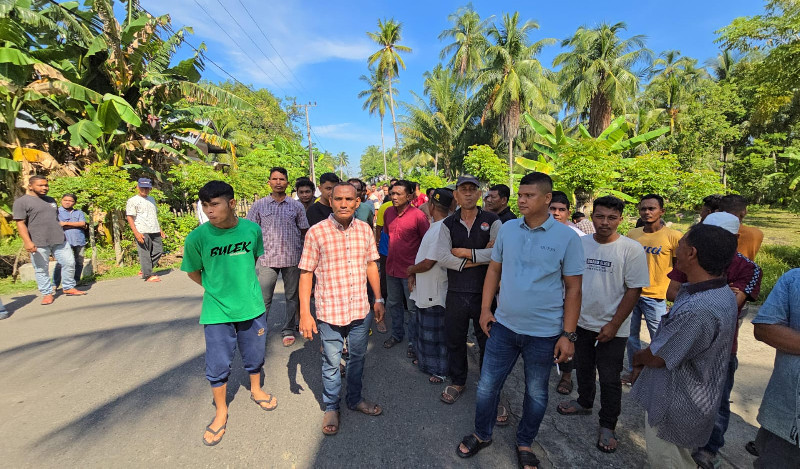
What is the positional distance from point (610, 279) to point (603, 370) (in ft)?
2.32

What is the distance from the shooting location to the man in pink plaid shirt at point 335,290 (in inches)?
105

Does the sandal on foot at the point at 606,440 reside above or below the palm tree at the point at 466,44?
below

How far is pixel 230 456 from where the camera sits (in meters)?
2.45

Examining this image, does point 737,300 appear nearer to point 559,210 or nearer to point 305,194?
point 559,210

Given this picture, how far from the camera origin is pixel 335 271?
2.70m

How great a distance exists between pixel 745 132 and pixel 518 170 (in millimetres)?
14193

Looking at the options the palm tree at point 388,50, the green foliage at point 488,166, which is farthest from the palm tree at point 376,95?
the green foliage at point 488,166

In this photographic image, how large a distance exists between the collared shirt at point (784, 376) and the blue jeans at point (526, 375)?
3.23 feet

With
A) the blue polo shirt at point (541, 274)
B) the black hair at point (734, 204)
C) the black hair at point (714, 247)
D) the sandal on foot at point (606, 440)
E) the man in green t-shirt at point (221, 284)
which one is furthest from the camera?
the black hair at point (734, 204)

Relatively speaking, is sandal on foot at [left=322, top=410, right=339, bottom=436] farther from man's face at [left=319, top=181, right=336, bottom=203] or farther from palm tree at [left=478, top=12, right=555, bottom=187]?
palm tree at [left=478, top=12, right=555, bottom=187]

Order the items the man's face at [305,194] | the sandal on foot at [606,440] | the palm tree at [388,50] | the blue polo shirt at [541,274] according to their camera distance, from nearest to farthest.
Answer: the blue polo shirt at [541,274], the sandal on foot at [606,440], the man's face at [305,194], the palm tree at [388,50]

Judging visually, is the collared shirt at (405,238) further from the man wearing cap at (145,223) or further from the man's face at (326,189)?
the man wearing cap at (145,223)

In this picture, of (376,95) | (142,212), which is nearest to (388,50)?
(376,95)

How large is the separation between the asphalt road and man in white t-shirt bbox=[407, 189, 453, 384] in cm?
24
